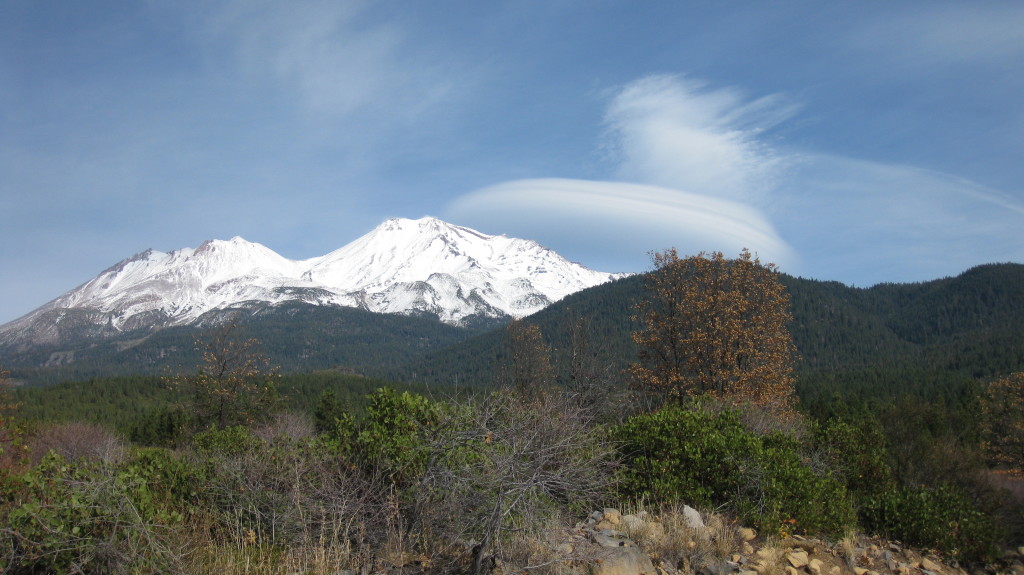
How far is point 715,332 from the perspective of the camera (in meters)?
19.7

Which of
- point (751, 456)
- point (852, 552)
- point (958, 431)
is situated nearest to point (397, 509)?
point (751, 456)

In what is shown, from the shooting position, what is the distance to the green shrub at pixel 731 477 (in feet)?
26.9

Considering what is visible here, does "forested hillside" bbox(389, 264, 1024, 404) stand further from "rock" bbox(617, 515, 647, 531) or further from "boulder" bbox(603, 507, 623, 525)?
"rock" bbox(617, 515, 647, 531)

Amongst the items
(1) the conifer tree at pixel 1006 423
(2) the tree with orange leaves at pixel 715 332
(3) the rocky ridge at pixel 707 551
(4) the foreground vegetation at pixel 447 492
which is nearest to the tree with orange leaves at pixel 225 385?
(4) the foreground vegetation at pixel 447 492

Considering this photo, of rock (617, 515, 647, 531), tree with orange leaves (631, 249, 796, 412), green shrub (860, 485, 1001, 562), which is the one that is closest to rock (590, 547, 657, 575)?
rock (617, 515, 647, 531)

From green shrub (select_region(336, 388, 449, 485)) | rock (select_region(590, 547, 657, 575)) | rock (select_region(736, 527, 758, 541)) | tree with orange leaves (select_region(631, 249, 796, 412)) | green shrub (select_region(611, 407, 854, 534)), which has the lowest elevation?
rock (select_region(736, 527, 758, 541))

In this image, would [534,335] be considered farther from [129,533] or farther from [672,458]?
[129,533]

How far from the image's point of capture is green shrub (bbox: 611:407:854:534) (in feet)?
26.9

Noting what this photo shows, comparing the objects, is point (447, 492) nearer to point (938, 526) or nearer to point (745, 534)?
point (745, 534)

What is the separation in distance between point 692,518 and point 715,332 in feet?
42.7

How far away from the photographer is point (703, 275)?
2175 cm

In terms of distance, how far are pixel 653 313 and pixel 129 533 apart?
61.2 ft

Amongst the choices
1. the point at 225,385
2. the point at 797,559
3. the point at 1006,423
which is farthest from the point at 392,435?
the point at 1006,423

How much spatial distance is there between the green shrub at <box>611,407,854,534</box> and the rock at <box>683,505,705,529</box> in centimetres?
41
